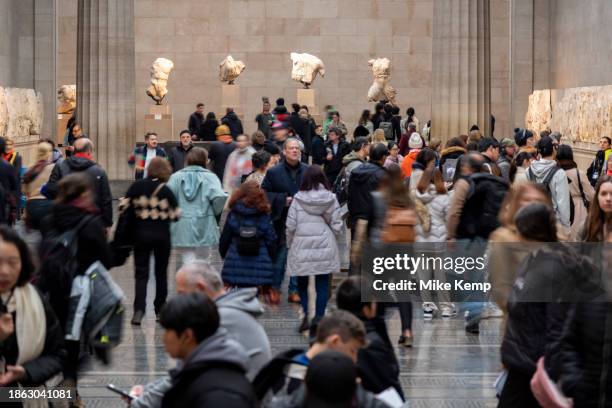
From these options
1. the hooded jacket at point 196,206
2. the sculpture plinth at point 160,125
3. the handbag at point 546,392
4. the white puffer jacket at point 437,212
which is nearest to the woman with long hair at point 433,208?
the white puffer jacket at point 437,212

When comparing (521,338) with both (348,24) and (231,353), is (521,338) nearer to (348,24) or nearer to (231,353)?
(231,353)

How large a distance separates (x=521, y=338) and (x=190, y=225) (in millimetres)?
6926

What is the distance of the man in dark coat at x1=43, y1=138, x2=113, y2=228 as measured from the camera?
42.9ft

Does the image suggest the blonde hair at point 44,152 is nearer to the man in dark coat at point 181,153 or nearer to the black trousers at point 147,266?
the black trousers at point 147,266

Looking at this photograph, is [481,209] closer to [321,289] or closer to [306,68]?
[321,289]

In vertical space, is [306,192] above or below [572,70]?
below

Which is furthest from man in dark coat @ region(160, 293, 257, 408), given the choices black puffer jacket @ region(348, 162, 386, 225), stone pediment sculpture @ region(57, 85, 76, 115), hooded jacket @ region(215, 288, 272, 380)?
stone pediment sculpture @ region(57, 85, 76, 115)

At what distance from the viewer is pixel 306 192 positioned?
39.4 feet

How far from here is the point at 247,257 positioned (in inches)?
462

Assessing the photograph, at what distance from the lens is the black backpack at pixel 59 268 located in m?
8.16

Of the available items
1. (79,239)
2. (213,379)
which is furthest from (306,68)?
(213,379)

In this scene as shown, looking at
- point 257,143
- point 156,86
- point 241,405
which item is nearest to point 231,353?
point 241,405

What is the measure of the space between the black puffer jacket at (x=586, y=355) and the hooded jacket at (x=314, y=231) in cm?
596

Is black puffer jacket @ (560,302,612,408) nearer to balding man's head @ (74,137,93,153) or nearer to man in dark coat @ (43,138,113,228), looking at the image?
man in dark coat @ (43,138,113,228)
